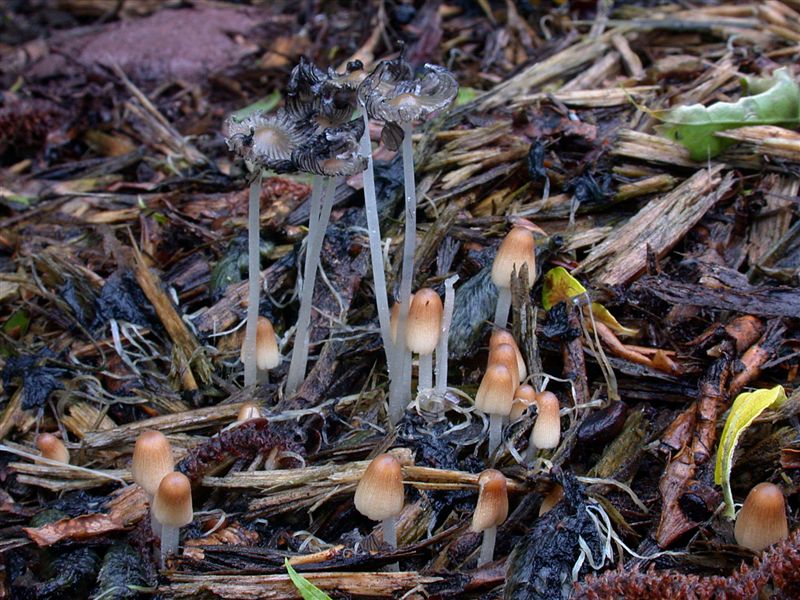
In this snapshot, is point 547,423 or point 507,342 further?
point 507,342

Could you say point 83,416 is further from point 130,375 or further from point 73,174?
point 73,174

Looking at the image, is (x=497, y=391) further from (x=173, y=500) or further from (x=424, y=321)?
(x=173, y=500)

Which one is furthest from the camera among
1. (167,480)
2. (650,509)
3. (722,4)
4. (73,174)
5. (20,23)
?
(20,23)

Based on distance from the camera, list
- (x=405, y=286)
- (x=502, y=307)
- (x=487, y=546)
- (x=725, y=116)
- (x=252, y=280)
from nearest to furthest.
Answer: (x=487, y=546) → (x=405, y=286) → (x=252, y=280) → (x=502, y=307) → (x=725, y=116)

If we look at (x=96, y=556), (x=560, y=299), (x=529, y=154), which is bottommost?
(x=96, y=556)

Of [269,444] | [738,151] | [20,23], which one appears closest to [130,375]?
[269,444]

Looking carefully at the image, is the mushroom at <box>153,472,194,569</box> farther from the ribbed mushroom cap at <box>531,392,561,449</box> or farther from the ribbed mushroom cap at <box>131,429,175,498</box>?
the ribbed mushroom cap at <box>531,392,561,449</box>

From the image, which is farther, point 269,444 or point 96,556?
point 269,444

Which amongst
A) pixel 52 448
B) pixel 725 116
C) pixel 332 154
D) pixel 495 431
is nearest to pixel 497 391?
pixel 495 431
